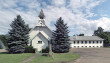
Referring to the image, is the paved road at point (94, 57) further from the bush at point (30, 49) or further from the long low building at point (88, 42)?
the long low building at point (88, 42)

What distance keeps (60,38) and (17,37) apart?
10012mm

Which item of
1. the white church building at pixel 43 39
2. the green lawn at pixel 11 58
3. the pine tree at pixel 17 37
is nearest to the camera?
the green lawn at pixel 11 58

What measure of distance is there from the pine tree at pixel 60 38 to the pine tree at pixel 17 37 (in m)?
7.43

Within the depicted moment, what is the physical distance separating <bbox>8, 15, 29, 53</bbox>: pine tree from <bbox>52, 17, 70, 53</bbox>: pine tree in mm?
7427

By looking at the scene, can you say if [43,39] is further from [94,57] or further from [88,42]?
[88,42]

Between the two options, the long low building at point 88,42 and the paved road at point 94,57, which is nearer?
the paved road at point 94,57

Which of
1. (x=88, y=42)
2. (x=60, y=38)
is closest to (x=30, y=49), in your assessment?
(x=60, y=38)

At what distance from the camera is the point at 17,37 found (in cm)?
1875

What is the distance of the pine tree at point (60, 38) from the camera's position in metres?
19.1

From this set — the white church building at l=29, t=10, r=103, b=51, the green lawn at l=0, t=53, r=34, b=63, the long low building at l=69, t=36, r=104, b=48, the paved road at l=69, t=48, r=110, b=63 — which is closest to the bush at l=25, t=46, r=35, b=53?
the white church building at l=29, t=10, r=103, b=51

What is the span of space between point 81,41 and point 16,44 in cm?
2788

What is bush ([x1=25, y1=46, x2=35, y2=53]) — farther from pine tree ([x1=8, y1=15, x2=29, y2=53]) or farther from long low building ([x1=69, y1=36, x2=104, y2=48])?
long low building ([x1=69, y1=36, x2=104, y2=48])

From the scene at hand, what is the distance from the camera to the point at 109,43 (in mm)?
39938

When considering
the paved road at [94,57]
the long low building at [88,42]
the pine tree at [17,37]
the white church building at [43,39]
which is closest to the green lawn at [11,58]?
the pine tree at [17,37]
